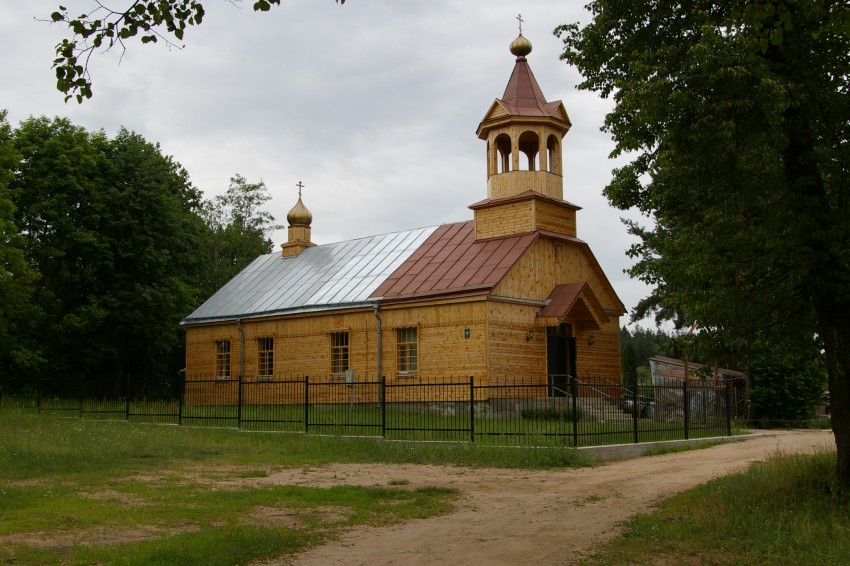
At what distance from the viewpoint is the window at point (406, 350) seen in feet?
86.0

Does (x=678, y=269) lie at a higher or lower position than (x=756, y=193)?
lower

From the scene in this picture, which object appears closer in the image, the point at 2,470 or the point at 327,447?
the point at 2,470

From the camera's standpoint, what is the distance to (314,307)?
29031 mm

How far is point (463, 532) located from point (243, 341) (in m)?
24.0

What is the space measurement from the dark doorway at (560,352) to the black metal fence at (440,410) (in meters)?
0.43

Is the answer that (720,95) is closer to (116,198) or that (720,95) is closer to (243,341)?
(243,341)

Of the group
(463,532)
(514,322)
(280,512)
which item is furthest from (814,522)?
(514,322)

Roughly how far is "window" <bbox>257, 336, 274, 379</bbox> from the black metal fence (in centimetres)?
136

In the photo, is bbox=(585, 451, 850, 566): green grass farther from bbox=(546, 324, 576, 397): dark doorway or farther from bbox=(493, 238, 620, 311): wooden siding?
bbox=(546, 324, 576, 397): dark doorway

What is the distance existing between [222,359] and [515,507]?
24369 millimetres

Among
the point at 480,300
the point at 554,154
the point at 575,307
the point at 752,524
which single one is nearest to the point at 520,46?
the point at 554,154

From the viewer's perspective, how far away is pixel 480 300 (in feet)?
79.6

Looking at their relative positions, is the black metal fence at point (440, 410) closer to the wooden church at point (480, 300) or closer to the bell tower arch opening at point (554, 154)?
the wooden church at point (480, 300)

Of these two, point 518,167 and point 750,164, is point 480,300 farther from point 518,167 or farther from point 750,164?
point 750,164
